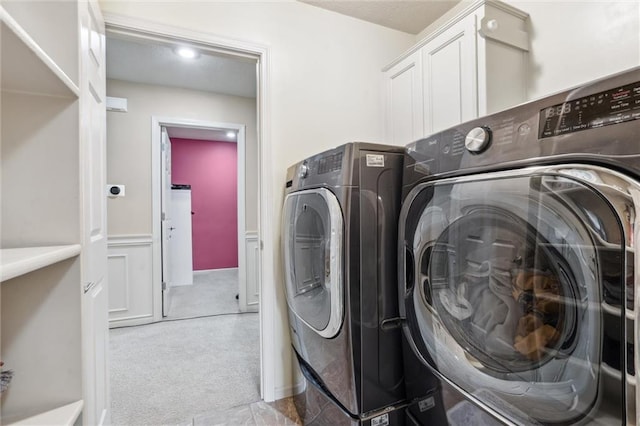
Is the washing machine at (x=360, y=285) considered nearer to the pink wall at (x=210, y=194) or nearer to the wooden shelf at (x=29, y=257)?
the wooden shelf at (x=29, y=257)

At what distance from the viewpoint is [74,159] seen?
0.85 m

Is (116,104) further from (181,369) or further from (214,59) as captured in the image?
(181,369)

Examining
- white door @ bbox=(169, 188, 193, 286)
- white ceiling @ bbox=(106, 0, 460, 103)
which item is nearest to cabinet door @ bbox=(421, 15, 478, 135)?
white ceiling @ bbox=(106, 0, 460, 103)

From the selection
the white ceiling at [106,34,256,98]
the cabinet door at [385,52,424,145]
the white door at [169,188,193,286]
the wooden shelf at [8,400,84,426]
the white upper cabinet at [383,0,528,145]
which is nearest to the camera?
the wooden shelf at [8,400,84,426]

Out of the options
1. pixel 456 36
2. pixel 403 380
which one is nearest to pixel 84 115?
pixel 403 380

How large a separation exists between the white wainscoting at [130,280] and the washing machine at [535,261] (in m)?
2.88

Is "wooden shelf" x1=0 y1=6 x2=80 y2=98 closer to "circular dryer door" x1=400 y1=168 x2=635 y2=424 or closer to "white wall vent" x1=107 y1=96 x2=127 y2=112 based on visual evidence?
"circular dryer door" x1=400 y1=168 x2=635 y2=424

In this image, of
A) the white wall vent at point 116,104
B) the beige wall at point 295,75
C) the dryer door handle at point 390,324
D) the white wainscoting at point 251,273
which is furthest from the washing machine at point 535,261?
the white wall vent at point 116,104

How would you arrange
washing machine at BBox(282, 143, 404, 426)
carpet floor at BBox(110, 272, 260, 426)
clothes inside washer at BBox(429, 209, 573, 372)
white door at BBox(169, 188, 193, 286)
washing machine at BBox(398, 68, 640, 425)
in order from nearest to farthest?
washing machine at BBox(398, 68, 640, 425)
clothes inside washer at BBox(429, 209, 573, 372)
washing machine at BBox(282, 143, 404, 426)
carpet floor at BBox(110, 272, 260, 426)
white door at BBox(169, 188, 193, 286)

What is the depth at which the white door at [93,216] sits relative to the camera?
3.01 feet

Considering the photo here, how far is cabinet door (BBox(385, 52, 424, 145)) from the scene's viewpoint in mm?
1812

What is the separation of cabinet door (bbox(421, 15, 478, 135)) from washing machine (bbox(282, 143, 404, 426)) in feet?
2.08

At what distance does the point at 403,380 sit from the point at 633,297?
85cm

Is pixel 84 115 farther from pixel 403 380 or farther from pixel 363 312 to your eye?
pixel 403 380
